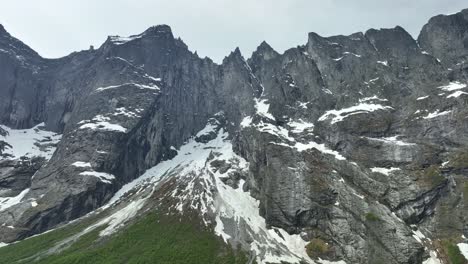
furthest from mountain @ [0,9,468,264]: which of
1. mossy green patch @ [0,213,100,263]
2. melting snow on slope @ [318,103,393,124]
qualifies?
mossy green patch @ [0,213,100,263]

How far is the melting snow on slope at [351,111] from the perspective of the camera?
18666 cm

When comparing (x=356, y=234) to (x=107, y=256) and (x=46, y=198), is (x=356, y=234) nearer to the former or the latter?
(x=107, y=256)

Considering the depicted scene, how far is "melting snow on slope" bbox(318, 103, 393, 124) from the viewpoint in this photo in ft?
612

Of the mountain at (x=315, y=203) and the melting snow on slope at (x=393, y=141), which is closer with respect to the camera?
the mountain at (x=315, y=203)

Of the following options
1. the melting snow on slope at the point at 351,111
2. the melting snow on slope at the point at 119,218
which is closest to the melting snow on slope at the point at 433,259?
the melting snow on slope at the point at 351,111

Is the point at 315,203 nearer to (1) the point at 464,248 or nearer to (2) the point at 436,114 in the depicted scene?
(1) the point at 464,248

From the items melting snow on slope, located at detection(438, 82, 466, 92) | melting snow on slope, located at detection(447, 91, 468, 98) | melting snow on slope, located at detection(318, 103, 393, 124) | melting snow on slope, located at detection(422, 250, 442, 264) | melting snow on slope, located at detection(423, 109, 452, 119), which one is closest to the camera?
melting snow on slope, located at detection(422, 250, 442, 264)

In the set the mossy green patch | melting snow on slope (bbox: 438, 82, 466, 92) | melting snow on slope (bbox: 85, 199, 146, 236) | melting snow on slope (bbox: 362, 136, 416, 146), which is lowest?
the mossy green patch

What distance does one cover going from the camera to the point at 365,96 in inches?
7717

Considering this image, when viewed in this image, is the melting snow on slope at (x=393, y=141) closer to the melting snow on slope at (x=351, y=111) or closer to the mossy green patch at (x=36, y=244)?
the melting snow on slope at (x=351, y=111)

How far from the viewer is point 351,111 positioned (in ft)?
619

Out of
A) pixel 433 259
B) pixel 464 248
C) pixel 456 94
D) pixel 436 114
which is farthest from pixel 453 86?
pixel 433 259

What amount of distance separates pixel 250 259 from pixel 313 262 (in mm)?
19613

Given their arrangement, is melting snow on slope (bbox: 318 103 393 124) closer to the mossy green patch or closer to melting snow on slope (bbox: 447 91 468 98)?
melting snow on slope (bbox: 447 91 468 98)
